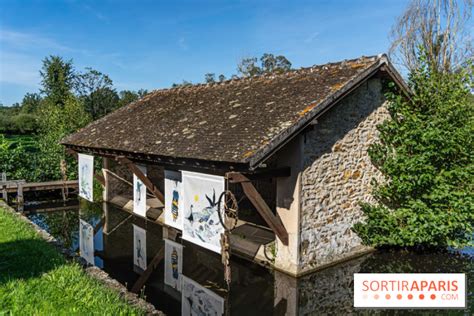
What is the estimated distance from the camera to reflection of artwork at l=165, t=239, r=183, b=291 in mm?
7062

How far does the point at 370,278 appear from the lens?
6.84 m

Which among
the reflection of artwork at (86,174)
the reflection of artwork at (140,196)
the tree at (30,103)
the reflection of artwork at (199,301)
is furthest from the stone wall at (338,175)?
the tree at (30,103)

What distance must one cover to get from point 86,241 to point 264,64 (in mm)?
38687

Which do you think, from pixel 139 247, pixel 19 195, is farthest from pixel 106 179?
pixel 139 247

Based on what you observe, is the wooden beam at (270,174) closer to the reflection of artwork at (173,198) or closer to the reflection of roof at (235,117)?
the reflection of roof at (235,117)

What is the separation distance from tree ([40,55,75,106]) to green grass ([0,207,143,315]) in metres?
27.6

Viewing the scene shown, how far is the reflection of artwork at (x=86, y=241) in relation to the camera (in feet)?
27.7

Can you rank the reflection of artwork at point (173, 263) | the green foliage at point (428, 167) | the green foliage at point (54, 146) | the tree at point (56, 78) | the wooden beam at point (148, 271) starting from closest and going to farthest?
1. the wooden beam at point (148, 271)
2. the reflection of artwork at point (173, 263)
3. the green foliage at point (428, 167)
4. the green foliage at point (54, 146)
5. the tree at point (56, 78)

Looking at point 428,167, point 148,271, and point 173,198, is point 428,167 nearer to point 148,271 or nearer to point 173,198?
point 173,198

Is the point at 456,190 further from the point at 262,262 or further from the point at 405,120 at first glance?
the point at 262,262

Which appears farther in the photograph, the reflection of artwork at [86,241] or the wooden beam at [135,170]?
the wooden beam at [135,170]

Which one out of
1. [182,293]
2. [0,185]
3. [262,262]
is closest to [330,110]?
[262,262]

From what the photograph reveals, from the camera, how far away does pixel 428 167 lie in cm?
780

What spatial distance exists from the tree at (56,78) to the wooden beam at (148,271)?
27077mm
